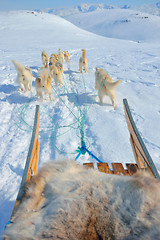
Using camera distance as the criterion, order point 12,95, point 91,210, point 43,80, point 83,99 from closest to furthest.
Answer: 1. point 91,210
2. point 43,80
3. point 83,99
4. point 12,95

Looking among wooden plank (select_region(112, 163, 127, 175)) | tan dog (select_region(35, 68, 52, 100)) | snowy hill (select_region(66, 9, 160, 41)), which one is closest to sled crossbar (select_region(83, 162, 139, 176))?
wooden plank (select_region(112, 163, 127, 175))

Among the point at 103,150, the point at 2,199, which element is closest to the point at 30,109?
the point at 103,150

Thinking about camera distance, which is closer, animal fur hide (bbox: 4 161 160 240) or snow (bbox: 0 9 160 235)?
animal fur hide (bbox: 4 161 160 240)

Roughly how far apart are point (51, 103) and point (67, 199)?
12.4ft

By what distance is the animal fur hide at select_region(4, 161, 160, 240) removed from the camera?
78 centimetres

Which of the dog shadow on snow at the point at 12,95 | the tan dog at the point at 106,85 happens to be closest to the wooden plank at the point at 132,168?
the tan dog at the point at 106,85

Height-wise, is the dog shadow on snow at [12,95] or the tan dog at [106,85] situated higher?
the tan dog at [106,85]

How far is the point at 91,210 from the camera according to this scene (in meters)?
0.85

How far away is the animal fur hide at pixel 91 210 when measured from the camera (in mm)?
780

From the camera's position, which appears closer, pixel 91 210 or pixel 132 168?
pixel 91 210

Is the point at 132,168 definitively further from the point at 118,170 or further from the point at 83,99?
the point at 83,99

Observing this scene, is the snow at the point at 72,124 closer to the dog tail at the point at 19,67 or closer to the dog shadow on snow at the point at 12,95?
the dog shadow on snow at the point at 12,95

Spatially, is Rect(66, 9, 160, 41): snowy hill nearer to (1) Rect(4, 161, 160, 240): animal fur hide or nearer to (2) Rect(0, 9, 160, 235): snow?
(2) Rect(0, 9, 160, 235): snow

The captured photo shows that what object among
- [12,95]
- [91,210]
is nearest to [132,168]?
[91,210]
